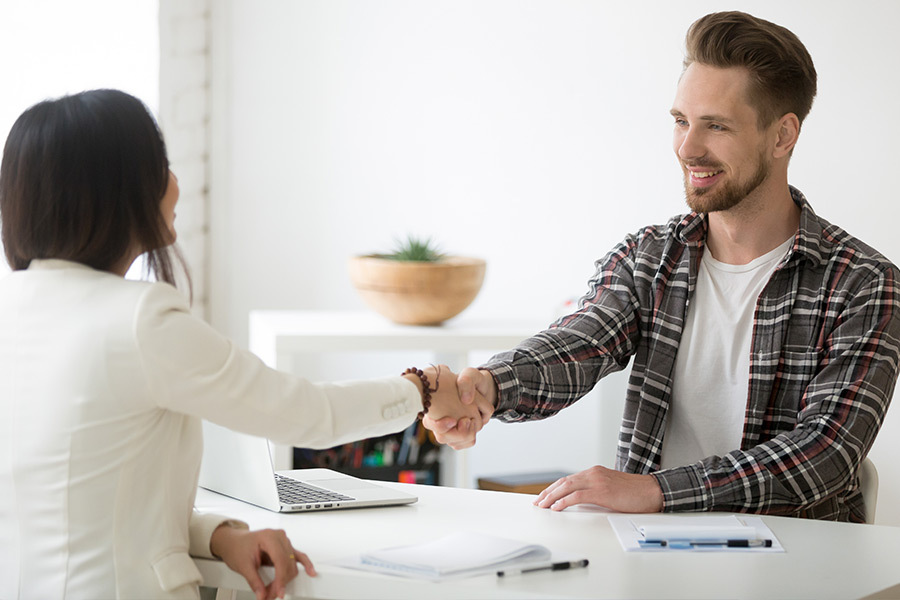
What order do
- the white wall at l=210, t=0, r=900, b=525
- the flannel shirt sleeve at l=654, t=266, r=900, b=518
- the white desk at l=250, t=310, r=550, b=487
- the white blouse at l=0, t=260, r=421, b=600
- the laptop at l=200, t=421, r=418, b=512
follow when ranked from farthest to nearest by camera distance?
the white wall at l=210, t=0, r=900, b=525
the white desk at l=250, t=310, r=550, b=487
the flannel shirt sleeve at l=654, t=266, r=900, b=518
the laptop at l=200, t=421, r=418, b=512
the white blouse at l=0, t=260, r=421, b=600

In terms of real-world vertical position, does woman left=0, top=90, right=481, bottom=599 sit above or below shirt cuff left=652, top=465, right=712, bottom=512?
above

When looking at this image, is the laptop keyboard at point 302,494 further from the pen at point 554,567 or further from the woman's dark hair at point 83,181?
the woman's dark hair at point 83,181

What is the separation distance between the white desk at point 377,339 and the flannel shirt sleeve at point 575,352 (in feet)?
3.07

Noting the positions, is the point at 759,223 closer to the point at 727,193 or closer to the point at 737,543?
the point at 727,193

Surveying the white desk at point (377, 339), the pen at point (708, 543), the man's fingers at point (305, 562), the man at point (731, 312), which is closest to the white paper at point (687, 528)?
the pen at point (708, 543)

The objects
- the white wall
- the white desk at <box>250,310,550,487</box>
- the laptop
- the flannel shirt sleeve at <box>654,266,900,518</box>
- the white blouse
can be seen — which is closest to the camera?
A: the white blouse

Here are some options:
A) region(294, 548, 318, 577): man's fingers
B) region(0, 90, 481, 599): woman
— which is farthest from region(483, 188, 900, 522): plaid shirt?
region(0, 90, 481, 599): woman

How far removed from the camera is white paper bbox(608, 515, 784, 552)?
4.52ft

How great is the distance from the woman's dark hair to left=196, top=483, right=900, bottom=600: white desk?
1.39 ft

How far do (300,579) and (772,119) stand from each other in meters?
1.27

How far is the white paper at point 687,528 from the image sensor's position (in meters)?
1.38

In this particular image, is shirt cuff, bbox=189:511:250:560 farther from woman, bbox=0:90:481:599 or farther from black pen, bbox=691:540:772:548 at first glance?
black pen, bbox=691:540:772:548

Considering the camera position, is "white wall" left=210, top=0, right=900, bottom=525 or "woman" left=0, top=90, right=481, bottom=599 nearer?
"woman" left=0, top=90, right=481, bottom=599

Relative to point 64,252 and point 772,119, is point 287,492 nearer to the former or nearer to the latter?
point 64,252
